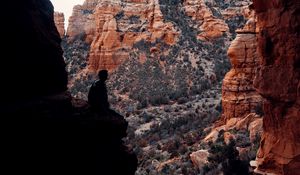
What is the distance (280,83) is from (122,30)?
162 ft

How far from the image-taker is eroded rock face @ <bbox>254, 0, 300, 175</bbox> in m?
10.8

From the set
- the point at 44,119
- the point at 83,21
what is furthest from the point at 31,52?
the point at 83,21

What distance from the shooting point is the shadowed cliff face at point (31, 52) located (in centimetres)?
1041

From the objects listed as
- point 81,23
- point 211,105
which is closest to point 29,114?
point 211,105

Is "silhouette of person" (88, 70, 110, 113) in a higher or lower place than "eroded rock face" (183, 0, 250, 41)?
lower

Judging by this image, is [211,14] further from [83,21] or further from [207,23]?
[83,21]

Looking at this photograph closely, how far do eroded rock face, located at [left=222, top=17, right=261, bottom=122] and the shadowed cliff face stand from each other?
1765 cm

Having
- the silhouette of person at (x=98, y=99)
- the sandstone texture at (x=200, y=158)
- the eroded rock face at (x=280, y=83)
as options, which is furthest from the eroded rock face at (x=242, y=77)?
the silhouette of person at (x=98, y=99)

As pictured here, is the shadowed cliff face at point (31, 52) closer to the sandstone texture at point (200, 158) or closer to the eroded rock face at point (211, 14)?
the sandstone texture at point (200, 158)

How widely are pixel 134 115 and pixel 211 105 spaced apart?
8.21 meters

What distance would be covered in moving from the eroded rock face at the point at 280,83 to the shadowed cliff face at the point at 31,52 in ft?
17.5

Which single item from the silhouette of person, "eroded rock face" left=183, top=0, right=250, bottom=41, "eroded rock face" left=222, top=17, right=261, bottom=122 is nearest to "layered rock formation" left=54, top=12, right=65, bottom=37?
"eroded rock face" left=183, top=0, right=250, bottom=41

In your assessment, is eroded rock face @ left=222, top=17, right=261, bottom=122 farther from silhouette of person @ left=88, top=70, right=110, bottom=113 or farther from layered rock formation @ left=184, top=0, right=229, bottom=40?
layered rock formation @ left=184, top=0, right=229, bottom=40

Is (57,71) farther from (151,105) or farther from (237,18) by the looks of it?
(237,18)
